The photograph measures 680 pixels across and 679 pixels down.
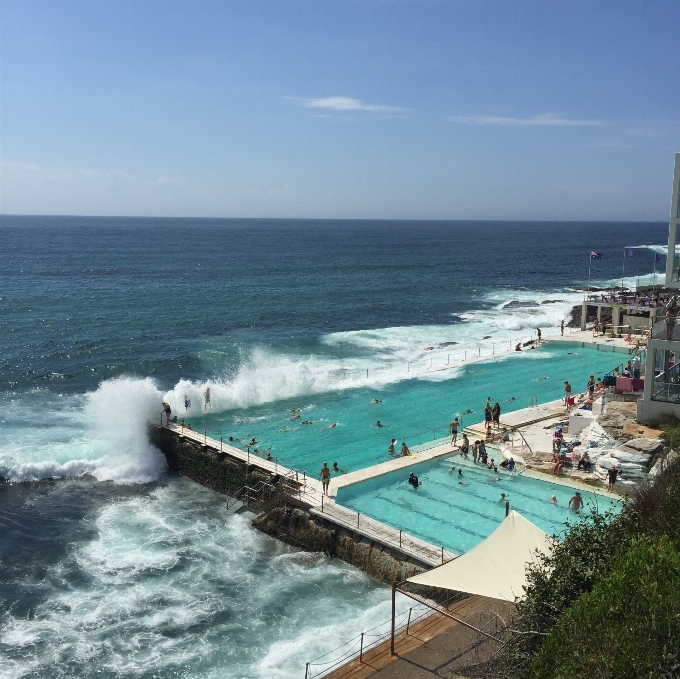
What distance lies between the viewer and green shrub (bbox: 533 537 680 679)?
24.5 ft

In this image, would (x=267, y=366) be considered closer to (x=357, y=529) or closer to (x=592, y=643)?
(x=357, y=529)

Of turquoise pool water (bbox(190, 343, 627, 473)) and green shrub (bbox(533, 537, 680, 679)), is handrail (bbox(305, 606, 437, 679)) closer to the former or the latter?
green shrub (bbox(533, 537, 680, 679))

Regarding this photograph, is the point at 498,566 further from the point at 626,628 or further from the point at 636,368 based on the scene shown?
the point at 636,368

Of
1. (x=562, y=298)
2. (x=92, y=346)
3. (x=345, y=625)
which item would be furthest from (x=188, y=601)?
(x=562, y=298)

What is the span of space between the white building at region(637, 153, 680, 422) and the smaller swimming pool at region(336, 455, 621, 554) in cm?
479

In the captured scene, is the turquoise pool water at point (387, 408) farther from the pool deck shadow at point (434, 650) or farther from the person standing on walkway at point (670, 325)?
the pool deck shadow at point (434, 650)

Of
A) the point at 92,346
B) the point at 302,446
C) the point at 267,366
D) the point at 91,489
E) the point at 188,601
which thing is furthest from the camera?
the point at 92,346

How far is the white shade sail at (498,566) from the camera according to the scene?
507 inches

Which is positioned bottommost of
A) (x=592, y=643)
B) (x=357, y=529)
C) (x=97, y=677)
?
(x=97, y=677)

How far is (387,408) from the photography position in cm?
3409

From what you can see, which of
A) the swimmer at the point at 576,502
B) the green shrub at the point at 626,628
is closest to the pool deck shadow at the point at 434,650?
the green shrub at the point at 626,628

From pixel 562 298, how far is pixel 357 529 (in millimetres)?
60722

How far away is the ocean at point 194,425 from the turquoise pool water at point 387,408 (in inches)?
7.0

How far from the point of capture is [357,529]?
19.8 metres
